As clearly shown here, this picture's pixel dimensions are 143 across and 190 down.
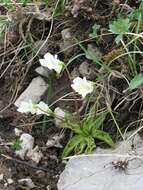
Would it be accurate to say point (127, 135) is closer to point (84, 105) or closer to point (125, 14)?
point (84, 105)

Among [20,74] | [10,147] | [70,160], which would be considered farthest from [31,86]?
[70,160]

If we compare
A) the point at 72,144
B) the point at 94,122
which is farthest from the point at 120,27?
the point at 72,144

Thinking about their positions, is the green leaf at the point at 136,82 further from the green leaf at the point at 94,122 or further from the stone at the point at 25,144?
the stone at the point at 25,144

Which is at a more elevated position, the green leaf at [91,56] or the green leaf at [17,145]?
the green leaf at [91,56]

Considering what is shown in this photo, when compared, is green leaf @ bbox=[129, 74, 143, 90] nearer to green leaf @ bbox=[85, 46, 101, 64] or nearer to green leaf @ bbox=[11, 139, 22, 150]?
green leaf @ bbox=[85, 46, 101, 64]

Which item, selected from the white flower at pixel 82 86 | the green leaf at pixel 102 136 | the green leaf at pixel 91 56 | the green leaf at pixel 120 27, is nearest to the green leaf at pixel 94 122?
the green leaf at pixel 102 136

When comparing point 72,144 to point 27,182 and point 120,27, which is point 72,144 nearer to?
point 27,182

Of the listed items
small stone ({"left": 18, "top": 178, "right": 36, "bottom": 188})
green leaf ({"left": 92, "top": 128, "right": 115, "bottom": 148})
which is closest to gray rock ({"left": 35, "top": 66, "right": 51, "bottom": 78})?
green leaf ({"left": 92, "top": 128, "right": 115, "bottom": 148})
